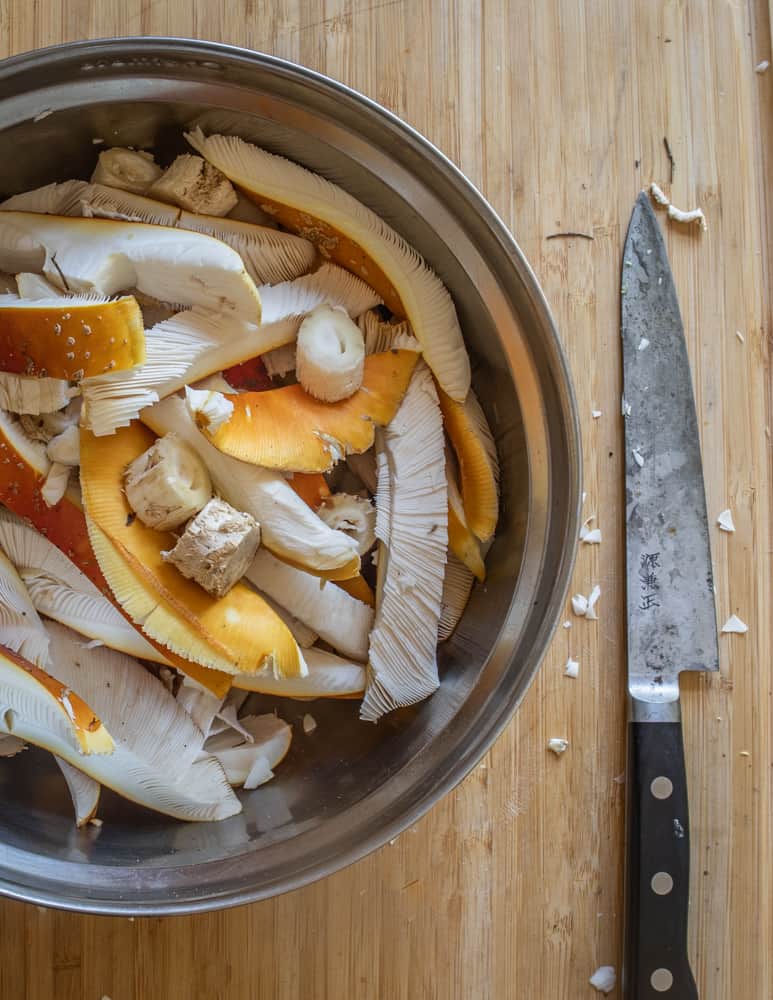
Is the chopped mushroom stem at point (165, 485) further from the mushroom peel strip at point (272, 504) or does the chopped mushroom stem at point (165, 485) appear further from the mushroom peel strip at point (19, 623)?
the mushroom peel strip at point (19, 623)

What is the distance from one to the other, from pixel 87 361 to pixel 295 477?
0.18 m

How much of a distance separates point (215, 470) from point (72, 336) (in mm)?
148

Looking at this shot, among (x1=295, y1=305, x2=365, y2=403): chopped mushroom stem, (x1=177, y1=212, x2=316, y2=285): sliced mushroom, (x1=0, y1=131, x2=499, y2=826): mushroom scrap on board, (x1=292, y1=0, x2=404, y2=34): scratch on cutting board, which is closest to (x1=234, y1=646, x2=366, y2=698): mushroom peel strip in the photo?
(x1=0, y1=131, x2=499, y2=826): mushroom scrap on board

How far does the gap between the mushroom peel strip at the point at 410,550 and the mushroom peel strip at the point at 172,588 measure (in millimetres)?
91

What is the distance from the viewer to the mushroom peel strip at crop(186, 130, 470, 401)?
25.7 inches

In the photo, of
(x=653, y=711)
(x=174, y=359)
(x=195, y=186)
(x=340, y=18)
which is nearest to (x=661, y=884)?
(x=653, y=711)

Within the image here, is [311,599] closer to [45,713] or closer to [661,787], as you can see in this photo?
[45,713]

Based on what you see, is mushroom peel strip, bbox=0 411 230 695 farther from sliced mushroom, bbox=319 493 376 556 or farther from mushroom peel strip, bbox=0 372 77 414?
sliced mushroom, bbox=319 493 376 556

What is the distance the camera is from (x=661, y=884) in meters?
0.71

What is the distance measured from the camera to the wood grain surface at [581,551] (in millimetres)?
715

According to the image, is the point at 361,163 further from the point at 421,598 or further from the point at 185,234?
the point at 421,598

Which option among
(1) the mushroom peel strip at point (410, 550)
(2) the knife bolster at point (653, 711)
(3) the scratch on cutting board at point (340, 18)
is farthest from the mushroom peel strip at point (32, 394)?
(2) the knife bolster at point (653, 711)

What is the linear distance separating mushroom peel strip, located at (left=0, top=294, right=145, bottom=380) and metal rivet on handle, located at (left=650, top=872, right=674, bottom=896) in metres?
0.62

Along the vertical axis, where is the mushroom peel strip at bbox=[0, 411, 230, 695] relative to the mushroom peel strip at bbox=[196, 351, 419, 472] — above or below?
below
